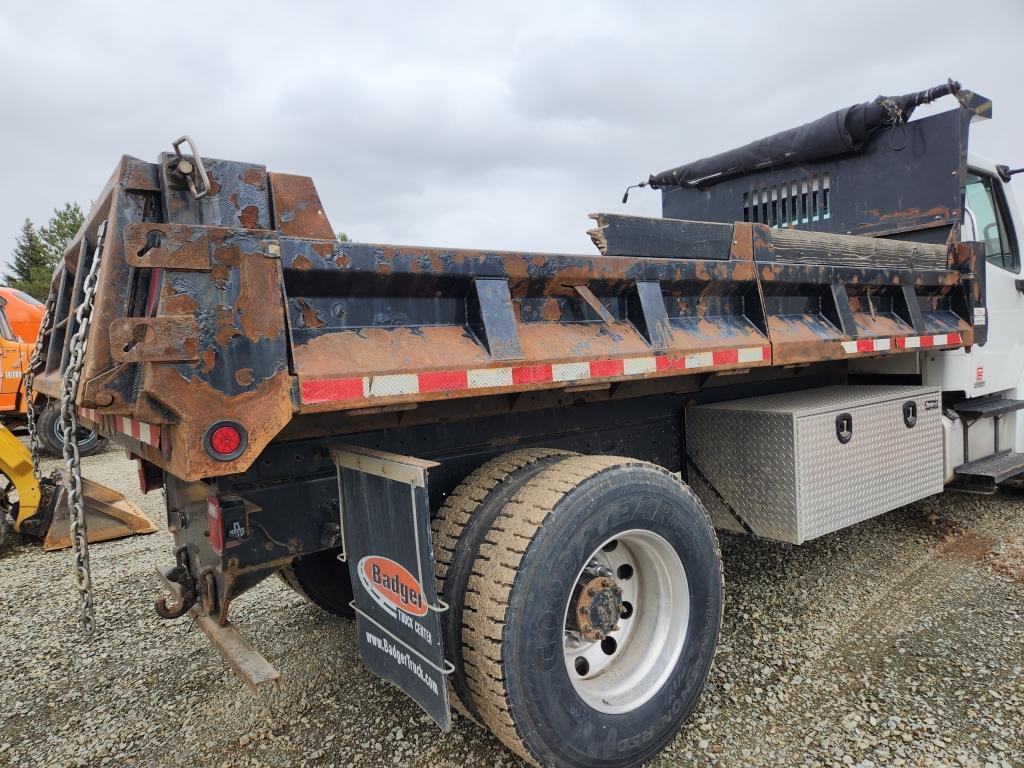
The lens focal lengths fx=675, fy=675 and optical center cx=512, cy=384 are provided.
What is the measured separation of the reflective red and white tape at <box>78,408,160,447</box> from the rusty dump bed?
0.4 inches

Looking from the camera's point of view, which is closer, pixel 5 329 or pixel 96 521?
pixel 96 521

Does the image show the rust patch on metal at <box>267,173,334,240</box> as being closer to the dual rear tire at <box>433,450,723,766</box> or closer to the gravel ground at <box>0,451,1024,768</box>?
the dual rear tire at <box>433,450,723,766</box>

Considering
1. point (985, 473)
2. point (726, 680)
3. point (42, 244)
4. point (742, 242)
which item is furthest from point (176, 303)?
point (42, 244)

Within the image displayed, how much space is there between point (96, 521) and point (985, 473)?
6.68 m

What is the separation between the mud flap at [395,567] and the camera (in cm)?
203

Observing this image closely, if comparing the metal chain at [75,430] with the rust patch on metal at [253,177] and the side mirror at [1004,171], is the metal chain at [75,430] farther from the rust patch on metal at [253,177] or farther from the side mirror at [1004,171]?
the side mirror at [1004,171]

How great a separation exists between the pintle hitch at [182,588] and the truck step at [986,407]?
4799mm

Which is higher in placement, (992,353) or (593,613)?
(992,353)

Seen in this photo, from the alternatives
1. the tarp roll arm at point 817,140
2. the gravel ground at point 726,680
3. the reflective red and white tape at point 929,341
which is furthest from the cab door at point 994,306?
the gravel ground at point 726,680

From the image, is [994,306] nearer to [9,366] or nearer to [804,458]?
[804,458]

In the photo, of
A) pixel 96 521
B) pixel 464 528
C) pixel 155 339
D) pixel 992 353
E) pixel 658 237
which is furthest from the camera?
pixel 96 521

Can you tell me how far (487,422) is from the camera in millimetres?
2643

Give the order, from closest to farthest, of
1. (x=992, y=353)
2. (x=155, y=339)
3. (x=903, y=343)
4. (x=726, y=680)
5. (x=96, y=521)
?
(x=155, y=339) → (x=726, y=680) → (x=903, y=343) → (x=992, y=353) → (x=96, y=521)

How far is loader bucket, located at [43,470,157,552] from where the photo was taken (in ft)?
18.3
